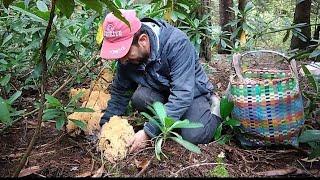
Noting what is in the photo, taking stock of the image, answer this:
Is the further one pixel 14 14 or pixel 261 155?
pixel 14 14

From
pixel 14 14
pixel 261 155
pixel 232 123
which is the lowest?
pixel 261 155

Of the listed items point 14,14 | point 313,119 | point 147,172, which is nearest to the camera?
point 147,172

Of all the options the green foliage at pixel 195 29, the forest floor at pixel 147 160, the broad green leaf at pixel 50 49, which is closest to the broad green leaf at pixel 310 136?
the forest floor at pixel 147 160

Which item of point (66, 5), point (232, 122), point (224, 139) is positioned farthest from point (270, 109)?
point (66, 5)

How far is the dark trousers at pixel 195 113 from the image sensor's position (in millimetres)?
2420

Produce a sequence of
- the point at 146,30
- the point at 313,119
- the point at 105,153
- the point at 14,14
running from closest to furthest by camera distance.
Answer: the point at 105,153
the point at 146,30
the point at 313,119
the point at 14,14

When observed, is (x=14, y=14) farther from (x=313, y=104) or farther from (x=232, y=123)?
(x=313, y=104)

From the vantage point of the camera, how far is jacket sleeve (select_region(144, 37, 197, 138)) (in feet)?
7.60

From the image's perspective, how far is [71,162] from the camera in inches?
85.0

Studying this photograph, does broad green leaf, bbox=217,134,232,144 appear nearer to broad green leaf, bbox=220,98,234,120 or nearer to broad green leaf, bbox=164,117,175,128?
broad green leaf, bbox=220,98,234,120

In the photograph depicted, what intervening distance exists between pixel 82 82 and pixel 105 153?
1339mm

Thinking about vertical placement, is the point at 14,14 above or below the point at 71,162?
above

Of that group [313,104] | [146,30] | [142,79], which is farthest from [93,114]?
[313,104]

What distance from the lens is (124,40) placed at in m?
2.31
